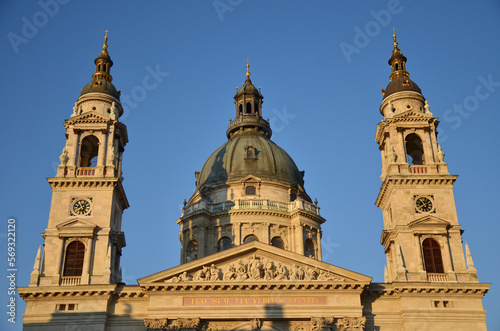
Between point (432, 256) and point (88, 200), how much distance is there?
76.9 ft

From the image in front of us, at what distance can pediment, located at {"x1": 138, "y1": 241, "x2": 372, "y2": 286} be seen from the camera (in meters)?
40.3

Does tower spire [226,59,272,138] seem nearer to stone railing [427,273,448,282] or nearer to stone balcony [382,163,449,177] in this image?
stone balcony [382,163,449,177]

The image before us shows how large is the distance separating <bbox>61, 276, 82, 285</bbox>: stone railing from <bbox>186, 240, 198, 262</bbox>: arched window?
16346mm

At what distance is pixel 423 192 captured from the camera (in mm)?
44688

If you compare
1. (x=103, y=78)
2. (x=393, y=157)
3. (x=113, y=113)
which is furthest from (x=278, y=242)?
(x=103, y=78)

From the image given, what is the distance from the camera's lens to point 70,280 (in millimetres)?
41438

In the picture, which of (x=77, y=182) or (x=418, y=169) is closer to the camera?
(x=77, y=182)

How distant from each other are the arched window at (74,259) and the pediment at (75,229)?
703 mm

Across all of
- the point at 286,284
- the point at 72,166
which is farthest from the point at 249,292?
the point at 72,166

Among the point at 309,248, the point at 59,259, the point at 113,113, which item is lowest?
the point at 59,259

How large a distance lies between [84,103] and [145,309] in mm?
16732

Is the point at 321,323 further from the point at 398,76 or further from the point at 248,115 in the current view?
the point at 248,115

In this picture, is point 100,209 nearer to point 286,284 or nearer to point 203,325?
point 203,325

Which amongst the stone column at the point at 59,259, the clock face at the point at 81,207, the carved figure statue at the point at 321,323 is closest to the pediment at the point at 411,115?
the carved figure statue at the point at 321,323
